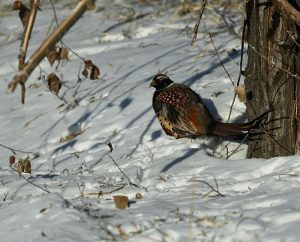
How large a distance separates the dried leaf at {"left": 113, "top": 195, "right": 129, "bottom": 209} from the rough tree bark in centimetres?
115

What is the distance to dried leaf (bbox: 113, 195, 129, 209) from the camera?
3.65 meters

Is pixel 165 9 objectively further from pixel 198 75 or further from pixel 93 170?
pixel 93 170

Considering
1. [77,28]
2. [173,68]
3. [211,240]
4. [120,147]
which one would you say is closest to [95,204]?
[211,240]

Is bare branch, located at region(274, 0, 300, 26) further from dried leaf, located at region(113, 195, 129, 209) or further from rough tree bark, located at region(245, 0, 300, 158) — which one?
dried leaf, located at region(113, 195, 129, 209)

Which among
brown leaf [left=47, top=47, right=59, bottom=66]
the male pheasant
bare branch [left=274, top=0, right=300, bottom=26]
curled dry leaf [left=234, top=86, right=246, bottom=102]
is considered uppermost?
bare branch [left=274, top=0, right=300, bottom=26]

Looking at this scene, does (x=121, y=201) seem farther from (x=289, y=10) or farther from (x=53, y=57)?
(x=289, y=10)

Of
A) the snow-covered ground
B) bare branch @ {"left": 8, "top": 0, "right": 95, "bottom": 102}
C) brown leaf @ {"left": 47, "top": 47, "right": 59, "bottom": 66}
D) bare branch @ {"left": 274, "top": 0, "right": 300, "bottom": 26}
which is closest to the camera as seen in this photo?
bare branch @ {"left": 8, "top": 0, "right": 95, "bottom": 102}

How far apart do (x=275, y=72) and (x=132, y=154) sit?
1.27 metres

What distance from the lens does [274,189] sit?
3662mm

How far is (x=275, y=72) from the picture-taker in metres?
4.12

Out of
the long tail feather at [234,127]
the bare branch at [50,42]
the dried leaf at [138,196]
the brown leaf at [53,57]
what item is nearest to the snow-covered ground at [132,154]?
the dried leaf at [138,196]

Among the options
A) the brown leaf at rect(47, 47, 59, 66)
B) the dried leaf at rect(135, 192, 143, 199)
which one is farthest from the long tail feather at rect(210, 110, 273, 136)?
the brown leaf at rect(47, 47, 59, 66)

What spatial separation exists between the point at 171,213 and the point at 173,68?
2979 mm

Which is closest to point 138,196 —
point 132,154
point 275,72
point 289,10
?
point 132,154
